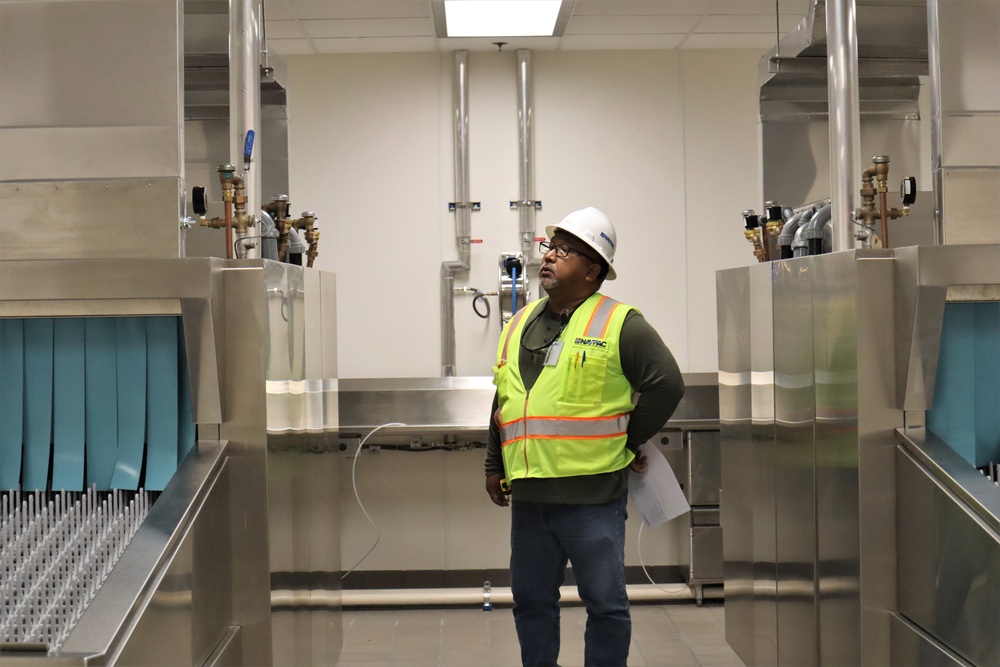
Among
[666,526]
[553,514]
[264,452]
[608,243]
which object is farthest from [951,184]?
[666,526]

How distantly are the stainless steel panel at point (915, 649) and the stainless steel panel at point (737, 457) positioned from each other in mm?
872

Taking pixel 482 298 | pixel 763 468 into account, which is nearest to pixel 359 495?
pixel 482 298

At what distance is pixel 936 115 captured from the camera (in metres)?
2.60

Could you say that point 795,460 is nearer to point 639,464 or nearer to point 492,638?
point 639,464

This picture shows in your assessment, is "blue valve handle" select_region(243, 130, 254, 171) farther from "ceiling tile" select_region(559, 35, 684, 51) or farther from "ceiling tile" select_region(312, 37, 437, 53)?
"ceiling tile" select_region(559, 35, 684, 51)

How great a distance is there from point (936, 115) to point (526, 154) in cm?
280

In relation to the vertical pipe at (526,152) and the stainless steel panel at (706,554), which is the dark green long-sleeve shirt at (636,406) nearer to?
the stainless steel panel at (706,554)

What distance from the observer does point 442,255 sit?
529 centimetres

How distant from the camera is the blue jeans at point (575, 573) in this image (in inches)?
99.2

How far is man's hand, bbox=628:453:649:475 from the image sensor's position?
268 cm

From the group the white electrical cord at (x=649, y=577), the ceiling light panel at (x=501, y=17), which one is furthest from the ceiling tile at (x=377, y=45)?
the white electrical cord at (x=649, y=577)

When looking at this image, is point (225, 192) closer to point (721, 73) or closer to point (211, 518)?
point (211, 518)

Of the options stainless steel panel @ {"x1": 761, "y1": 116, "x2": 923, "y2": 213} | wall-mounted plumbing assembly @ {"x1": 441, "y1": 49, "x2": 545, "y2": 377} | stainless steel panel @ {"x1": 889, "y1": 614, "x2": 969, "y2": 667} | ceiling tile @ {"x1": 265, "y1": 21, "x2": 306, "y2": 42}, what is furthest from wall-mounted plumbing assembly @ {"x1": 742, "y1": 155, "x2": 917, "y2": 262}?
ceiling tile @ {"x1": 265, "y1": 21, "x2": 306, "y2": 42}

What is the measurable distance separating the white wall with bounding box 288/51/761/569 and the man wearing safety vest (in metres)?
2.64
